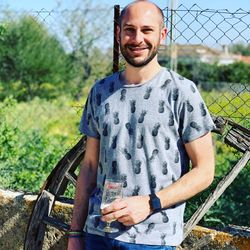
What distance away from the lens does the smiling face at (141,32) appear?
254cm

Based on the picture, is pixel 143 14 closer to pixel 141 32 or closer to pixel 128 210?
pixel 141 32

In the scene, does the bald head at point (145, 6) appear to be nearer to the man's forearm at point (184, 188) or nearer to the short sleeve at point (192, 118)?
the short sleeve at point (192, 118)

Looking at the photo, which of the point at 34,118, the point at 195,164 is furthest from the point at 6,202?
the point at 34,118

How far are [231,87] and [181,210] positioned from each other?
1.52m

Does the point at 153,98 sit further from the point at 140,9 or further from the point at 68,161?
the point at 68,161

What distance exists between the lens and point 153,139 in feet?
8.32

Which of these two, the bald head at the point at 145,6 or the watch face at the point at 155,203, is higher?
the bald head at the point at 145,6

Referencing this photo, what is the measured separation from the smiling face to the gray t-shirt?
9cm

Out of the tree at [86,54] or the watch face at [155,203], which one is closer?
the watch face at [155,203]

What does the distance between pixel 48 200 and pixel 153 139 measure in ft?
5.31

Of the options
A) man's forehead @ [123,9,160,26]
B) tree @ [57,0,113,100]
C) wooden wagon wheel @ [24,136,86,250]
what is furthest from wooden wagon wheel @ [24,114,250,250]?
tree @ [57,0,113,100]

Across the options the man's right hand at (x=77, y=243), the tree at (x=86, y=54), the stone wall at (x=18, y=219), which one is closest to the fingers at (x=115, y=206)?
the man's right hand at (x=77, y=243)

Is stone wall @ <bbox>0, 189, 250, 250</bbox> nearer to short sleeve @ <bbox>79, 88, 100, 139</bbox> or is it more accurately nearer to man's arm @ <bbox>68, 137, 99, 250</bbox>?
man's arm @ <bbox>68, 137, 99, 250</bbox>

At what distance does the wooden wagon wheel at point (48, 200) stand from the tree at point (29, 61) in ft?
40.1
